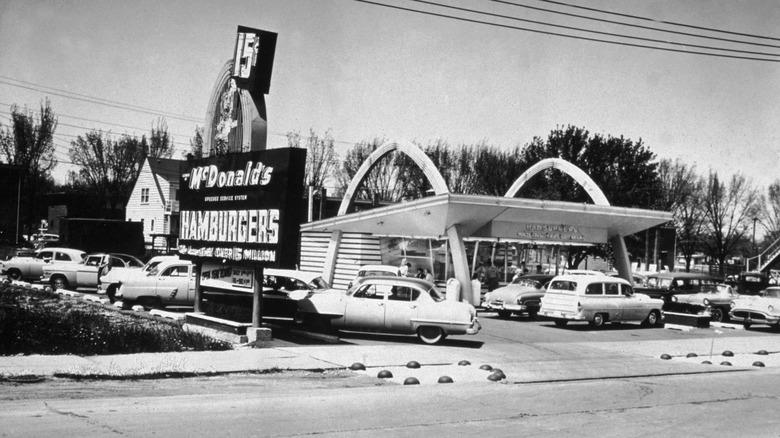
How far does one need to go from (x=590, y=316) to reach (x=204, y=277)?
461 inches

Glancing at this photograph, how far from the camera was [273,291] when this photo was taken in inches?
749

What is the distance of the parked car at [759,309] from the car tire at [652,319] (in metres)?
2.82

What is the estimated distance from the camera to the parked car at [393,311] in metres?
17.7

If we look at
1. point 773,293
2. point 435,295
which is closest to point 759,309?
point 773,293

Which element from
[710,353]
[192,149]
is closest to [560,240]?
[710,353]

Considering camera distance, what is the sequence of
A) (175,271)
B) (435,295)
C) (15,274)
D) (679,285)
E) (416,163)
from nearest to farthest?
(435,295), (175,271), (679,285), (15,274), (416,163)

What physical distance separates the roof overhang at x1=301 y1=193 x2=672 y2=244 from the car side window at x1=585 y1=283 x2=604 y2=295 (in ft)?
17.4

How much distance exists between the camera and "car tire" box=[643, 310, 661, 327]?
24888 millimetres

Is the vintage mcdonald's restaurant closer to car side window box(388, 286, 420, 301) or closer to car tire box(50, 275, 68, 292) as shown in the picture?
car side window box(388, 286, 420, 301)

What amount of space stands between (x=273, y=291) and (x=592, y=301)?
10031 mm

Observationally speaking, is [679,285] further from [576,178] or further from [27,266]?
[27,266]

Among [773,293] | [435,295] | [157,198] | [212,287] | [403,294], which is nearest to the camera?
[403,294]

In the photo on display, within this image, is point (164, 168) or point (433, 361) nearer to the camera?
point (433, 361)

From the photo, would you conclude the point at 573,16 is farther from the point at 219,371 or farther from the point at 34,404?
the point at 34,404
